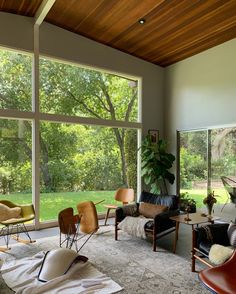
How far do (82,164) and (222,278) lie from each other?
4014 millimetres

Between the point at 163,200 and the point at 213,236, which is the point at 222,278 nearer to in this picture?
the point at 213,236

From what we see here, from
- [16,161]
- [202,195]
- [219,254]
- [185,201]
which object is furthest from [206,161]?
[16,161]

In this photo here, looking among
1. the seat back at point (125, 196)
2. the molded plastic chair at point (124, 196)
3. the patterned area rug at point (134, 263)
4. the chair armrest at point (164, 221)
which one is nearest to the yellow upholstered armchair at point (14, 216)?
the patterned area rug at point (134, 263)

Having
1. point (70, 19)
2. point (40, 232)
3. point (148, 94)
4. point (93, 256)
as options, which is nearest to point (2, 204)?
point (40, 232)

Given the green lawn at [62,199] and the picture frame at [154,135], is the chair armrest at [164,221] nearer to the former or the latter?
the green lawn at [62,199]

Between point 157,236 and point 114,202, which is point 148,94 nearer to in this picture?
point 114,202

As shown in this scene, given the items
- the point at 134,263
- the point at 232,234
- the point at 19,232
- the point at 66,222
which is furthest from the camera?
the point at 19,232

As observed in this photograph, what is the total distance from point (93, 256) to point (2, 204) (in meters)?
1.80

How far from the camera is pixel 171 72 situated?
6.99m

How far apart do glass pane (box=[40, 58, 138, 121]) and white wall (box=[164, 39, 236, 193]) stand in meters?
0.98

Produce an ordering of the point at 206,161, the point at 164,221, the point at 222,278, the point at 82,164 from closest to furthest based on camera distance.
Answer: the point at 222,278 < the point at 164,221 < the point at 82,164 < the point at 206,161

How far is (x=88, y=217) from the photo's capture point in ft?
13.3

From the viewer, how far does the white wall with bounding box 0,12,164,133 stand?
5.02 meters

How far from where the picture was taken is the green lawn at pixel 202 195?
18.5 ft
